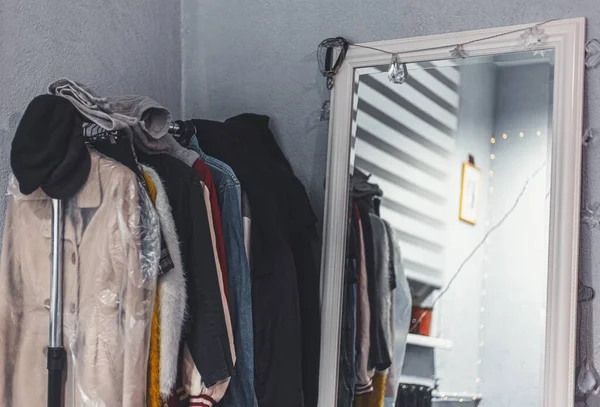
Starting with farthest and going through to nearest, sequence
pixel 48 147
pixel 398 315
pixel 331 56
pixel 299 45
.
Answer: pixel 299 45 < pixel 331 56 < pixel 398 315 < pixel 48 147

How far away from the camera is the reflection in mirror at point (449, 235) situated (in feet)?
7.47

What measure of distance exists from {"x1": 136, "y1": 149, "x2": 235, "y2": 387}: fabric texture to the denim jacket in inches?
5.7

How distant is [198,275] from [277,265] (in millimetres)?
337

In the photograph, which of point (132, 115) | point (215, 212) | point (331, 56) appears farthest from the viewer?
point (331, 56)

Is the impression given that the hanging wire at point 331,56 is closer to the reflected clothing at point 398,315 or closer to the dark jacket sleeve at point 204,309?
the reflected clothing at point 398,315

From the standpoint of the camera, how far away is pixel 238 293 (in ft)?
7.32

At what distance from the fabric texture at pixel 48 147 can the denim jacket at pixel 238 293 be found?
0.50 meters

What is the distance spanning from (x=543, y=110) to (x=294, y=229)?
A: 0.77 metres

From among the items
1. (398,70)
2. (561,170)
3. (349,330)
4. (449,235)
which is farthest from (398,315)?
(398,70)

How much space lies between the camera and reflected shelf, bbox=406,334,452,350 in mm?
2371

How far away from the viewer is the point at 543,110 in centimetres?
229

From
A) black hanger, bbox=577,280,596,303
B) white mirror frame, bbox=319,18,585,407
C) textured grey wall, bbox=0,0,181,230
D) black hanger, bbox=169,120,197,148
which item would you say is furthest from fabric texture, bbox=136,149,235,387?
black hanger, bbox=577,280,596,303

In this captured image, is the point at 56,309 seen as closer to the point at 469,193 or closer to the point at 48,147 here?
the point at 48,147

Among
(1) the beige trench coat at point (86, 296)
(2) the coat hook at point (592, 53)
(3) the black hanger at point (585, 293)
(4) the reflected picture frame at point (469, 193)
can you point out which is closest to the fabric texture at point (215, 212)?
(1) the beige trench coat at point (86, 296)
